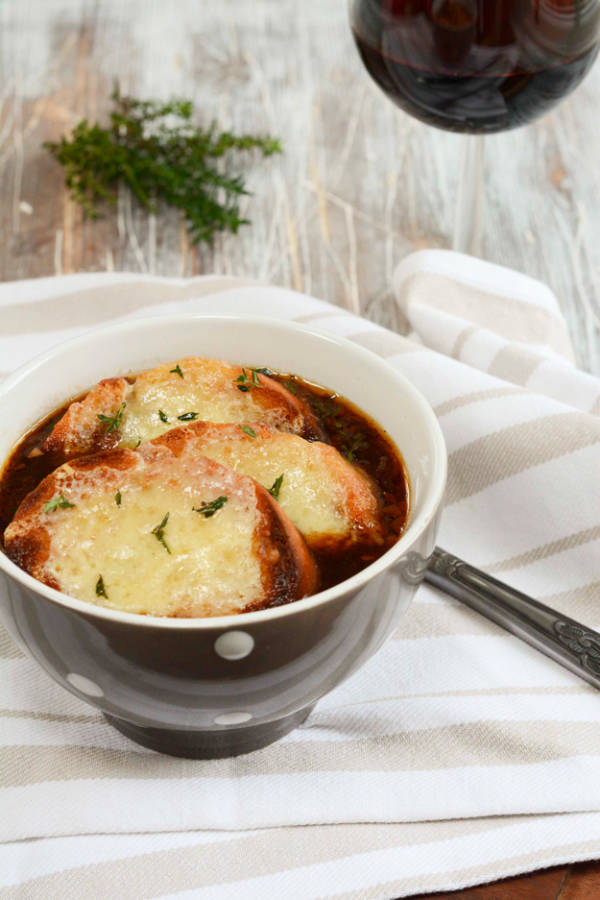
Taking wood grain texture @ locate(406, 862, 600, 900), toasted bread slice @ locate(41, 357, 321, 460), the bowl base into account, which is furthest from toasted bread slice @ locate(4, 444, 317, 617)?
wood grain texture @ locate(406, 862, 600, 900)

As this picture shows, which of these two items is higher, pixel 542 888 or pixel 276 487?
pixel 276 487

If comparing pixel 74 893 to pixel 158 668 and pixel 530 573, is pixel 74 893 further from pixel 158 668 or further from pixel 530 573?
pixel 530 573

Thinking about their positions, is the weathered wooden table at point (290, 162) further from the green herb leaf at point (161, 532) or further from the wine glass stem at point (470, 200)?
the green herb leaf at point (161, 532)

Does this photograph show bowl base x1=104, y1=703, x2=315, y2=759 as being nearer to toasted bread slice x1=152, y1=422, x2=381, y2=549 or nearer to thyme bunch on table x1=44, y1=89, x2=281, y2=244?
toasted bread slice x1=152, y1=422, x2=381, y2=549

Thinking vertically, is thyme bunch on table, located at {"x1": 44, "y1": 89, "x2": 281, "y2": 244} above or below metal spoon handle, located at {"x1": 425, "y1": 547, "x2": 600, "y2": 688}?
above

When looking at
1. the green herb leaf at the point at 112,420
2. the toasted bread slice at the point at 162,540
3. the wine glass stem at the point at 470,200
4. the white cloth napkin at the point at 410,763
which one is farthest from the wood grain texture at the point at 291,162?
the toasted bread slice at the point at 162,540

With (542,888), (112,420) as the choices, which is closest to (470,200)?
(112,420)

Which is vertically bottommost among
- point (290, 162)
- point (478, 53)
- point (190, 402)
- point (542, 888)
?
point (542, 888)

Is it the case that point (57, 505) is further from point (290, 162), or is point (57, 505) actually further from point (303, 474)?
point (290, 162)
